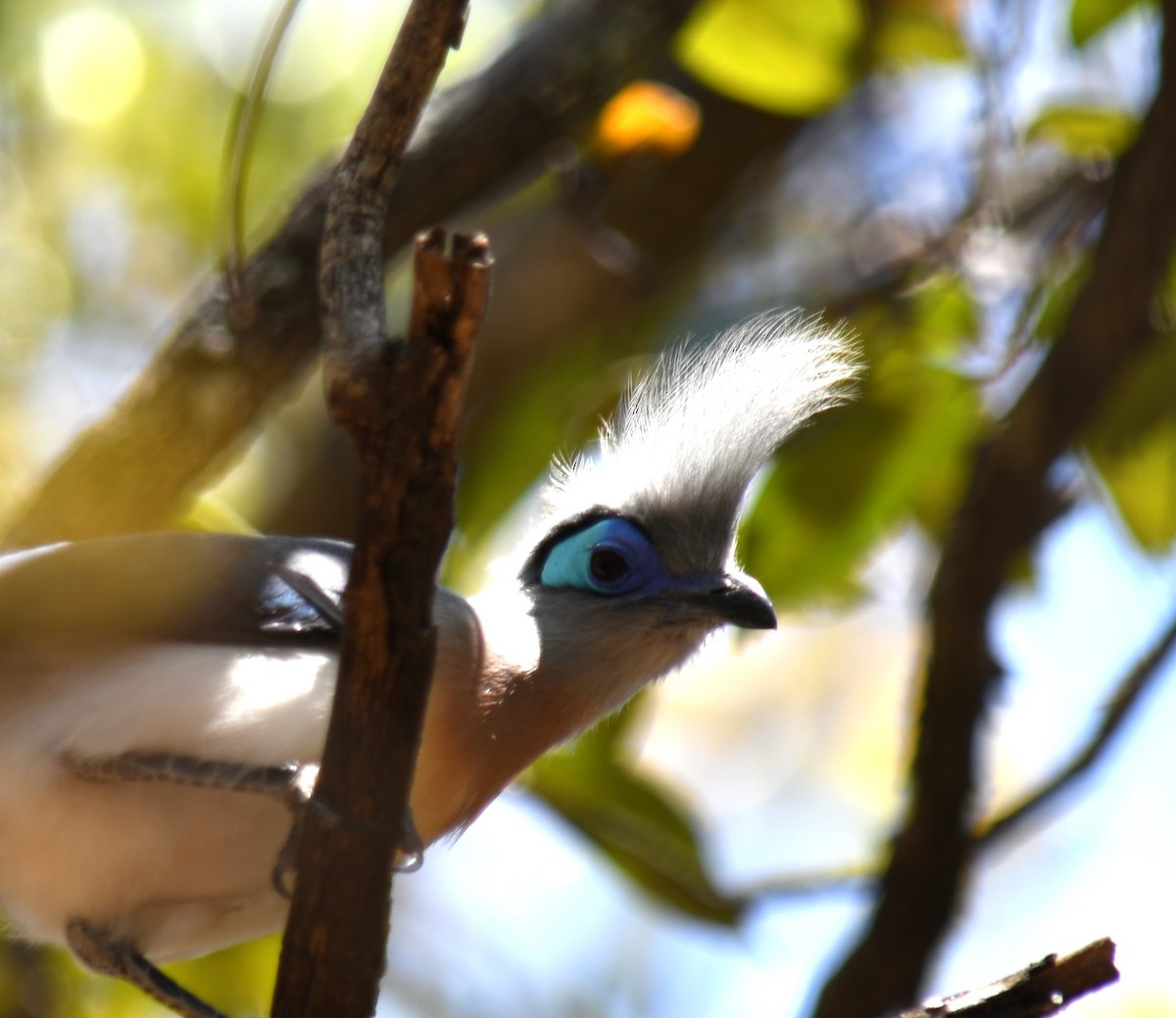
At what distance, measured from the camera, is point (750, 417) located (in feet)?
11.4

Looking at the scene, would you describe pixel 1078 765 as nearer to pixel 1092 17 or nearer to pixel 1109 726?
pixel 1109 726

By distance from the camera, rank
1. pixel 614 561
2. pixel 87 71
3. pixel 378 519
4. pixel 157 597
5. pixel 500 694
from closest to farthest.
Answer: pixel 378 519 < pixel 157 597 < pixel 500 694 < pixel 614 561 < pixel 87 71

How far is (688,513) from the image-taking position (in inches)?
139

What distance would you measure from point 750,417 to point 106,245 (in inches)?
162

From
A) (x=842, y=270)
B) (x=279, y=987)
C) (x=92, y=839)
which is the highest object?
(x=842, y=270)

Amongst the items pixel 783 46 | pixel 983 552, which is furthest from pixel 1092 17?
pixel 983 552

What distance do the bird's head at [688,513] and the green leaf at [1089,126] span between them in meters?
1.10

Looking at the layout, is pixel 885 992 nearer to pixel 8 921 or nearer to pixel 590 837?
pixel 590 837

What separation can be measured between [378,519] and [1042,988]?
138cm

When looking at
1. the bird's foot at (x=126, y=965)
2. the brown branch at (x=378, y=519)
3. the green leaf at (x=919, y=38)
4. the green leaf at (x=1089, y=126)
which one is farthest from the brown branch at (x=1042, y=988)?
the green leaf at (x=919, y=38)

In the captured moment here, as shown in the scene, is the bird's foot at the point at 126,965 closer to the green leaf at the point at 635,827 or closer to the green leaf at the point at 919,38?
the green leaf at the point at 635,827

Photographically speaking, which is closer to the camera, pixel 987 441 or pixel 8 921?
pixel 8 921

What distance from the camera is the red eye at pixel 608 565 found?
3604 millimetres

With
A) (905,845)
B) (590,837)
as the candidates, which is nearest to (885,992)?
(905,845)
